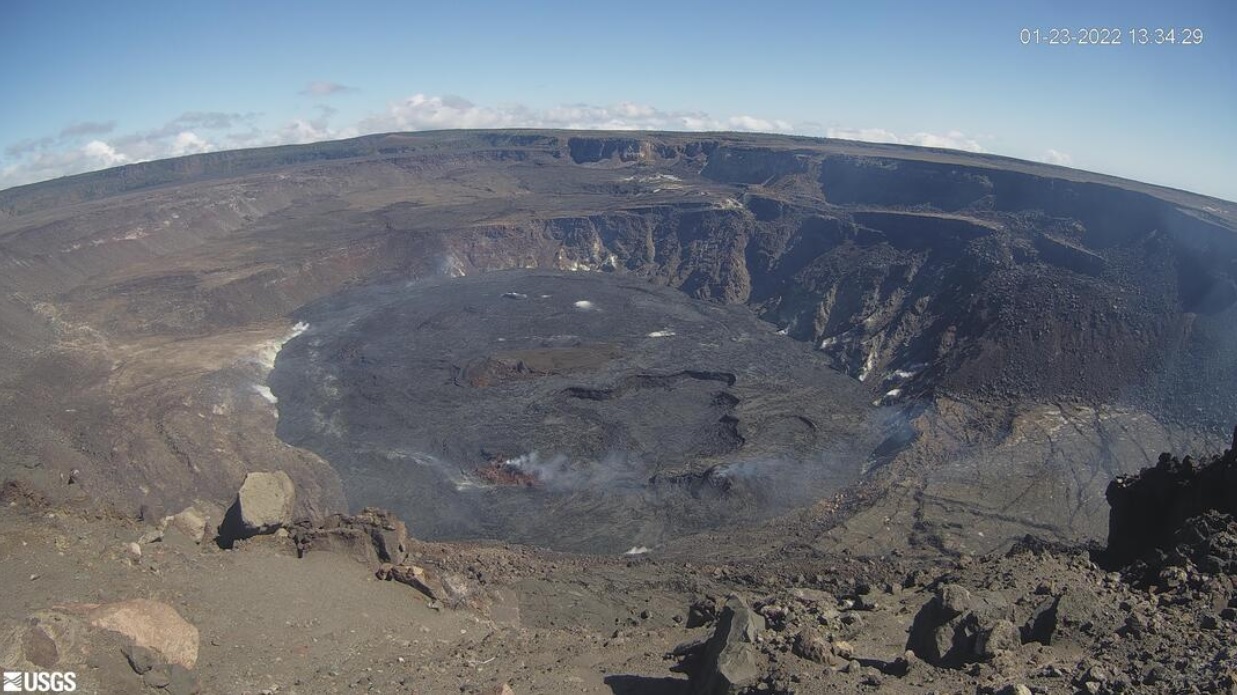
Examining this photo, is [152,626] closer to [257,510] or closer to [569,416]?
[257,510]

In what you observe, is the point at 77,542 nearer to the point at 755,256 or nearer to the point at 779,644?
the point at 779,644

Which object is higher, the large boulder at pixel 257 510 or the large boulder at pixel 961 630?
the large boulder at pixel 961 630

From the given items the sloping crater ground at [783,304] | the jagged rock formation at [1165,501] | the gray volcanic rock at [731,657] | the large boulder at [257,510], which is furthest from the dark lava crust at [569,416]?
the gray volcanic rock at [731,657]

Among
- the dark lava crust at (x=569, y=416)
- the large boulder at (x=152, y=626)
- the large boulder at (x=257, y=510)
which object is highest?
the large boulder at (x=152, y=626)

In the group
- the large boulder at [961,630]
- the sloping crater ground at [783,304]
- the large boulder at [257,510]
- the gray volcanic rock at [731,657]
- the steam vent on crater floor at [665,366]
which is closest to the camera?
the gray volcanic rock at [731,657]

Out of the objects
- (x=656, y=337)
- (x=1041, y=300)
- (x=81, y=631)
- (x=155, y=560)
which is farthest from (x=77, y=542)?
(x=1041, y=300)

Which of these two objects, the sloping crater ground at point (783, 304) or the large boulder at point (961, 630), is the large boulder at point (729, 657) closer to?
the large boulder at point (961, 630)

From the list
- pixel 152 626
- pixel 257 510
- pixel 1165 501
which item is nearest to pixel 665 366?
pixel 257 510

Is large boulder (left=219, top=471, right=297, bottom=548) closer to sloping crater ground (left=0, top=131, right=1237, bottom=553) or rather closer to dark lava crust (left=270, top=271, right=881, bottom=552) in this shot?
dark lava crust (left=270, top=271, right=881, bottom=552)
